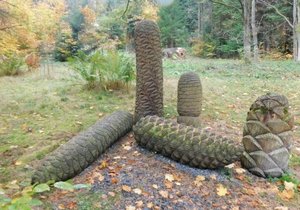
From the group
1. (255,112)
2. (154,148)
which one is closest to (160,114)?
(154,148)

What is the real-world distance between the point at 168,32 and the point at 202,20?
10.7ft

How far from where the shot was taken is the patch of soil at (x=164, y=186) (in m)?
2.70

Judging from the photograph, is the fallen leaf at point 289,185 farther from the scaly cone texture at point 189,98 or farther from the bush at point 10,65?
the bush at point 10,65

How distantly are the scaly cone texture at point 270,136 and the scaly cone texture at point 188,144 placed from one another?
0.26m

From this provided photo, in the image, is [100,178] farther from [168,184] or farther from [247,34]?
[247,34]

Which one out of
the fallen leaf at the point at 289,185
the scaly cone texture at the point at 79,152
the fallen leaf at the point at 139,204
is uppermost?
the scaly cone texture at the point at 79,152

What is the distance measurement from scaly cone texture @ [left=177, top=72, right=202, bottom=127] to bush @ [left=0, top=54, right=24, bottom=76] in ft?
27.6

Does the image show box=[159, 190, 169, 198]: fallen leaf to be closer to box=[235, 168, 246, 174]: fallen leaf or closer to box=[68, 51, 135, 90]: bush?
box=[235, 168, 246, 174]: fallen leaf

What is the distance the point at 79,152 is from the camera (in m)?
3.06

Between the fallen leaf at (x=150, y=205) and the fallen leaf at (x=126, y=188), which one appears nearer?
the fallen leaf at (x=150, y=205)

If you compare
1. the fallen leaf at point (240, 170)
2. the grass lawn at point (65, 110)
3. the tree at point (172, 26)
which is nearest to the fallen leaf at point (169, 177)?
the fallen leaf at point (240, 170)

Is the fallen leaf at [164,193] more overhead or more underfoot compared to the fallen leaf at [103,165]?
more underfoot

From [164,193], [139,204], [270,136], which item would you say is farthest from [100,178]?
[270,136]

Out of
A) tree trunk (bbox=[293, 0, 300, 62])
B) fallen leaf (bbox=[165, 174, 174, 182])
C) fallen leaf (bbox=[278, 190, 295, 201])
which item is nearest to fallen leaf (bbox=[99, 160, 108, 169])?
fallen leaf (bbox=[165, 174, 174, 182])
